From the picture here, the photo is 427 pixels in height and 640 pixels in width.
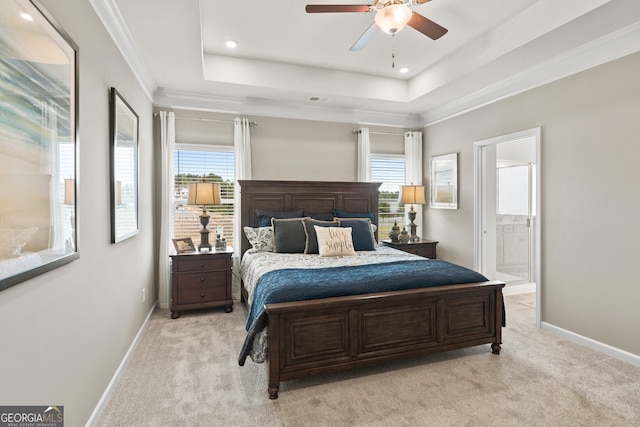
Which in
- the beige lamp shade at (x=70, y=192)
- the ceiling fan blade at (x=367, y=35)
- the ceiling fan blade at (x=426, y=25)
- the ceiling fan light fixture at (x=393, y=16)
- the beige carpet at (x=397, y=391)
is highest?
the ceiling fan blade at (x=367, y=35)

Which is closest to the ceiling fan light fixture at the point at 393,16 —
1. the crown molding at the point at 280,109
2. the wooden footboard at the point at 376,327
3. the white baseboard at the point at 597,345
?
the wooden footboard at the point at 376,327

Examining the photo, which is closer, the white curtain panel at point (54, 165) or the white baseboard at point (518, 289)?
the white curtain panel at point (54, 165)

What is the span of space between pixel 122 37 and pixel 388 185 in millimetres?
3921

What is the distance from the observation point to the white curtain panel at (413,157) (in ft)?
17.3

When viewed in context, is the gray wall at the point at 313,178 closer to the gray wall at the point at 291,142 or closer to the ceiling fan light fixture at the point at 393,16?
the gray wall at the point at 291,142

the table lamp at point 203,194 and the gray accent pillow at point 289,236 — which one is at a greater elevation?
the table lamp at point 203,194

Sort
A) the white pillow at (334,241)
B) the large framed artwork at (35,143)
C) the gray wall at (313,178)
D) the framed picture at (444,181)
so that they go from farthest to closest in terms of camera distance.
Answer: the framed picture at (444,181) < the white pillow at (334,241) < the gray wall at (313,178) < the large framed artwork at (35,143)

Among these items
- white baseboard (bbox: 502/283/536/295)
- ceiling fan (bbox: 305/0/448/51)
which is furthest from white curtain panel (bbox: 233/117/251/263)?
white baseboard (bbox: 502/283/536/295)

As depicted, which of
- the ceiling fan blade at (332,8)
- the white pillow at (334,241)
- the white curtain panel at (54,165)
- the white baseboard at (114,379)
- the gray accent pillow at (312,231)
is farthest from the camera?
the gray accent pillow at (312,231)

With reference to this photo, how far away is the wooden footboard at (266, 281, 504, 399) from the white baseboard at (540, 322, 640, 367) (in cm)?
93

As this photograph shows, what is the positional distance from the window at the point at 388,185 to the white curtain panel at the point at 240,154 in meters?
1.98

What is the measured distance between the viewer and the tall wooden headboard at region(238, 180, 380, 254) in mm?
4336

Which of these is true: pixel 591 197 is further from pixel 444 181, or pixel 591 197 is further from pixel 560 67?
pixel 444 181

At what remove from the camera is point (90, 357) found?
1902 millimetres
